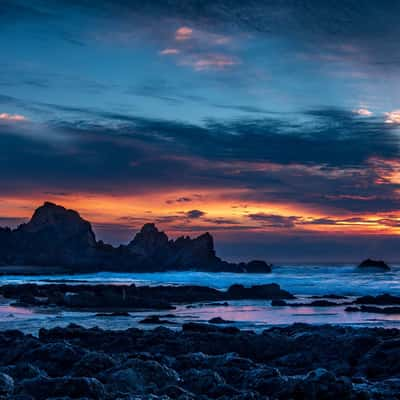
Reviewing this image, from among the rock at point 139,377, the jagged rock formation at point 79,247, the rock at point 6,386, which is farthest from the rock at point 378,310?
the jagged rock formation at point 79,247

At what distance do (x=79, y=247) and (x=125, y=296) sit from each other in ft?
251

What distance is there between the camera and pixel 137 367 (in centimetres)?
939

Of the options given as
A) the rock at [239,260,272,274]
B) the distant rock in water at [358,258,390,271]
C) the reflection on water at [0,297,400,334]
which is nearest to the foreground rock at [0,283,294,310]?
the reflection on water at [0,297,400,334]

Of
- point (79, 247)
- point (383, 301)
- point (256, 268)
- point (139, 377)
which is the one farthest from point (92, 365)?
point (79, 247)

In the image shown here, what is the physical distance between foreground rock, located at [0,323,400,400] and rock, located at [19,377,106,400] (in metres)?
Result: 0.01

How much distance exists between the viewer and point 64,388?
754 centimetres

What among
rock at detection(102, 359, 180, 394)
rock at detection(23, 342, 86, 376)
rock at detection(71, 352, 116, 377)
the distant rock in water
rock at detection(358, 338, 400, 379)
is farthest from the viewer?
the distant rock in water

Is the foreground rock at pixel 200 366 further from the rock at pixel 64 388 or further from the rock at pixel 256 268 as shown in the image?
the rock at pixel 256 268

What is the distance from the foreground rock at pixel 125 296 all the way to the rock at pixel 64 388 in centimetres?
2041

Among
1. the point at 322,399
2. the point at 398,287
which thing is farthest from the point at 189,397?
the point at 398,287

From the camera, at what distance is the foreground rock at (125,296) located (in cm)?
3456

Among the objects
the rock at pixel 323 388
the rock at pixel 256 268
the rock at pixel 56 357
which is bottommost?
the rock at pixel 256 268

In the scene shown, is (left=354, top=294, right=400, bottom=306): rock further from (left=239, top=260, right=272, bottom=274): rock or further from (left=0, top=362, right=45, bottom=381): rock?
(left=239, top=260, right=272, bottom=274): rock

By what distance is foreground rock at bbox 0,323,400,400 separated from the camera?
7.82 meters
